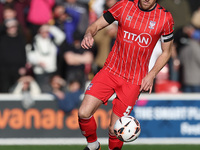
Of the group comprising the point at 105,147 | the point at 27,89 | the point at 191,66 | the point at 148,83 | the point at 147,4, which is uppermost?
the point at 147,4

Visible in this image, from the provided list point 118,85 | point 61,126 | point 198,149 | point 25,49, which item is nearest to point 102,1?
point 25,49

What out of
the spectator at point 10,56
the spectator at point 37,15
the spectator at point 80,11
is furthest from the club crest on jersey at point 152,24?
the spectator at point 37,15

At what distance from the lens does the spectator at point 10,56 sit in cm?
1146

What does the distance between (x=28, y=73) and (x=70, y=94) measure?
3.54ft

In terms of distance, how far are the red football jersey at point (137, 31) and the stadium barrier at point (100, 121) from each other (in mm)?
3444

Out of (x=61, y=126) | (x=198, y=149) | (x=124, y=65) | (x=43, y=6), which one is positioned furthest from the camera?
(x=43, y=6)

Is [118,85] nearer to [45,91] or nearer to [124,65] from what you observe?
[124,65]

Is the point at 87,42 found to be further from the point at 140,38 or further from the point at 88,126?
the point at 88,126

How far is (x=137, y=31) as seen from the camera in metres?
7.64

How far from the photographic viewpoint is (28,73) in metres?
11.5

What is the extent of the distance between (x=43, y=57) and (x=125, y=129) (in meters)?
4.45

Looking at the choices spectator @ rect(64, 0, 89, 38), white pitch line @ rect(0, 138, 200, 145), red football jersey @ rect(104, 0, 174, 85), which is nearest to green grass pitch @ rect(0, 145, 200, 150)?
white pitch line @ rect(0, 138, 200, 145)

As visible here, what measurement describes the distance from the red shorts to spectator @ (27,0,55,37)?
4595mm

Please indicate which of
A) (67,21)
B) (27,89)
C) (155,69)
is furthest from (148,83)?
(67,21)
